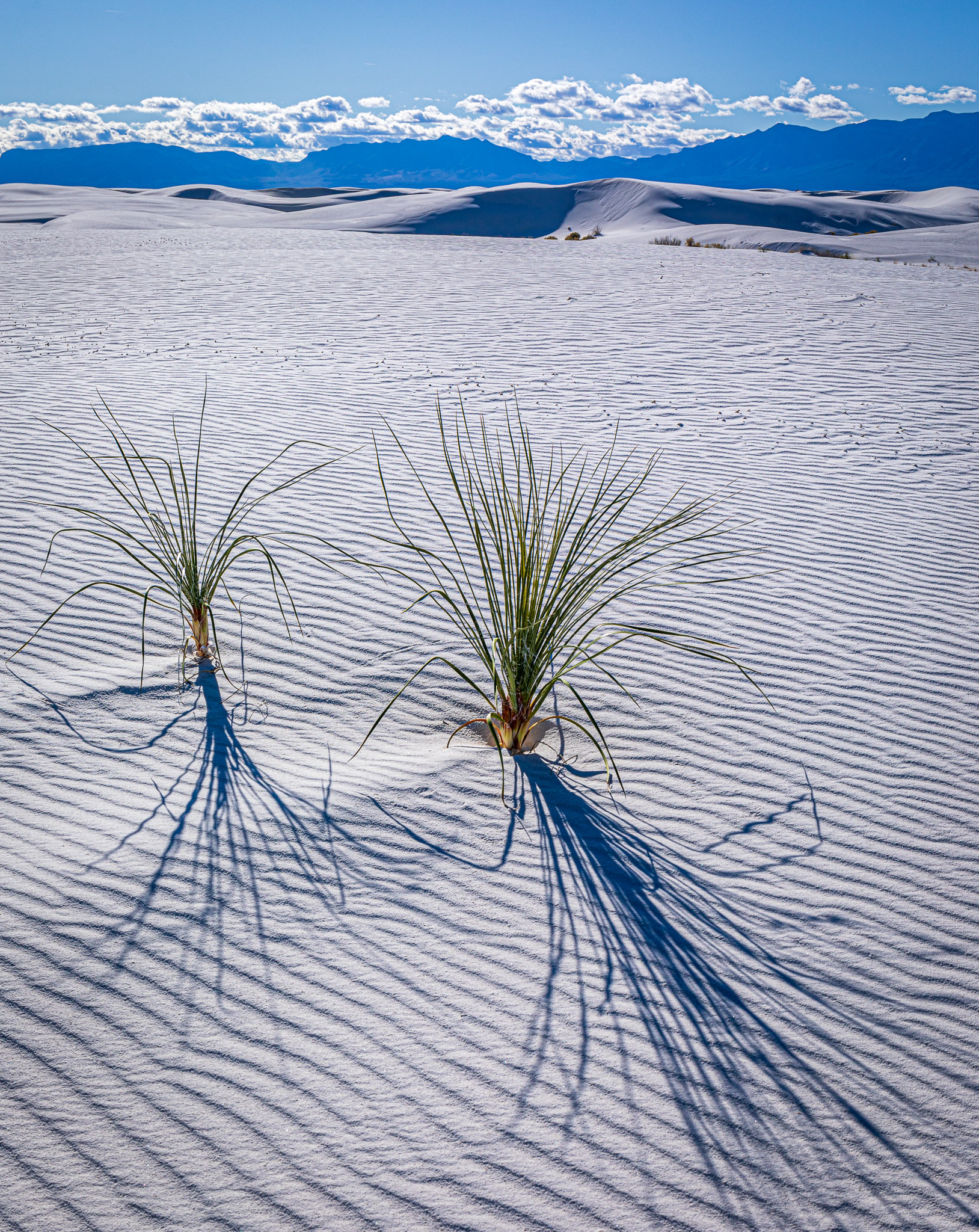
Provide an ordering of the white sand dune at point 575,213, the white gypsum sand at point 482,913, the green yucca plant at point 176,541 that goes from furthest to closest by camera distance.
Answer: the white sand dune at point 575,213 → the green yucca plant at point 176,541 → the white gypsum sand at point 482,913

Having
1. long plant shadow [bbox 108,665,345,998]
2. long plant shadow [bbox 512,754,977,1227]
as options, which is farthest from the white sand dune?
long plant shadow [bbox 512,754,977,1227]

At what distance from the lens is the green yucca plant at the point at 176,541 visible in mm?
3506

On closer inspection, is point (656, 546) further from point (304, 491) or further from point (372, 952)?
point (372, 952)

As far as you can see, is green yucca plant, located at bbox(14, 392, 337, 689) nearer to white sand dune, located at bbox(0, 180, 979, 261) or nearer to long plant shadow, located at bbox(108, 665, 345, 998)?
long plant shadow, located at bbox(108, 665, 345, 998)

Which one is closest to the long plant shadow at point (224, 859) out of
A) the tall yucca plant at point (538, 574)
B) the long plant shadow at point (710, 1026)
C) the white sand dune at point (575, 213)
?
the tall yucca plant at point (538, 574)

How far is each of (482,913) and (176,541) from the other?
104 inches

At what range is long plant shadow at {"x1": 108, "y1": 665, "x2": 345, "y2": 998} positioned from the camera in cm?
222

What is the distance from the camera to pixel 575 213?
46344mm

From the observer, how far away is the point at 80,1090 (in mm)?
1818

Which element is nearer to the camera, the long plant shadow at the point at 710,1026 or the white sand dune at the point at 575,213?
the long plant shadow at the point at 710,1026

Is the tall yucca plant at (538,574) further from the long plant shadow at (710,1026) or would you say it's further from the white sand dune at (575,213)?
the white sand dune at (575,213)

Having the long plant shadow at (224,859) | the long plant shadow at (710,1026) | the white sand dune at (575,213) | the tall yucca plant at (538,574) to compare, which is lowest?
the long plant shadow at (710,1026)

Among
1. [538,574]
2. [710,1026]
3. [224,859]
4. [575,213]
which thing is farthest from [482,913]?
[575,213]

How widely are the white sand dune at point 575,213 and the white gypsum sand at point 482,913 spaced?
22.7 m
